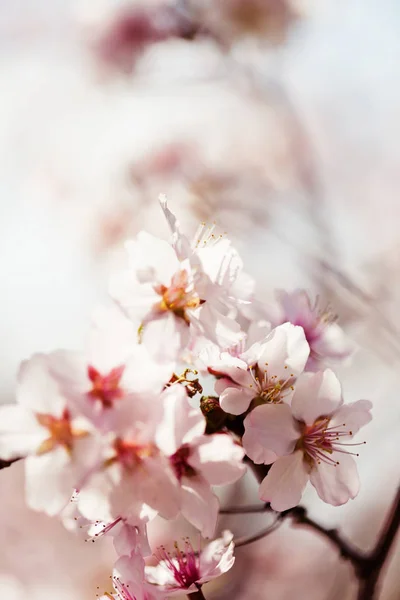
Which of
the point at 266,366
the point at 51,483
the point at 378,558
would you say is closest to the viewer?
the point at 51,483

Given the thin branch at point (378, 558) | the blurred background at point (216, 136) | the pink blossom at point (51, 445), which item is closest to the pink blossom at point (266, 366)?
the pink blossom at point (51, 445)

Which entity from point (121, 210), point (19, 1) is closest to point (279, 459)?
point (121, 210)

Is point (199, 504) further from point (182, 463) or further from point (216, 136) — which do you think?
point (216, 136)

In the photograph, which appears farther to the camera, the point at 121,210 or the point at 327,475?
the point at 121,210

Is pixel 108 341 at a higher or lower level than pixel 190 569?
higher

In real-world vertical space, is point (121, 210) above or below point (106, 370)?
below

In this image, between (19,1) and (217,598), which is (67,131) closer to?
(19,1)

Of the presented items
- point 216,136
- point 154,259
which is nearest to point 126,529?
point 154,259
